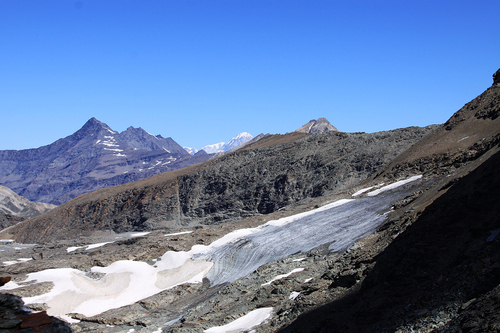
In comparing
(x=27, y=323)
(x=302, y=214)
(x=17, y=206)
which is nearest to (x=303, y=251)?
(x=302, y=214)

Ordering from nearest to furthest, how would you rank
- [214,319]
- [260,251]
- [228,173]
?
[214,319] < [260,251] < [228,173]

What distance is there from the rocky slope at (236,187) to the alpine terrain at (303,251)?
0.27 metres

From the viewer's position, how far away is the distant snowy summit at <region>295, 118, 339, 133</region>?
162 meters

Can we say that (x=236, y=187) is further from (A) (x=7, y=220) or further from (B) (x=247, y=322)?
(A) (x=7, y=220)

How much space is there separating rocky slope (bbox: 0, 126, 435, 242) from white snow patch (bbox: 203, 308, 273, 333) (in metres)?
29.4

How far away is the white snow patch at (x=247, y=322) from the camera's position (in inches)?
642

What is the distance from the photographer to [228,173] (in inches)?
2395

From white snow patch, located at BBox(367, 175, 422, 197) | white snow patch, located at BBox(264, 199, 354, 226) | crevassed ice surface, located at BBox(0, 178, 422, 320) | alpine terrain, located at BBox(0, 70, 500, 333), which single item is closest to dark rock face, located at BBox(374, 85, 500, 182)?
alpine terrain, located at BBox(0, 70, 500, 333)

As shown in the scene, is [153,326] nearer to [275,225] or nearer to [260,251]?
[260,251]

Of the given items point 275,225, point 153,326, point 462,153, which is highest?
point 462,153

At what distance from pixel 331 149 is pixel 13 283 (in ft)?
128

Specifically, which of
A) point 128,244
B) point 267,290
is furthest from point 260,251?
point 128,244

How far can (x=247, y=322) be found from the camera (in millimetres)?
16750

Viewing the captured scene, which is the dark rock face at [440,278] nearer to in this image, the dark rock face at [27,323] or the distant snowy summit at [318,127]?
the dark rock face at [27,323]
